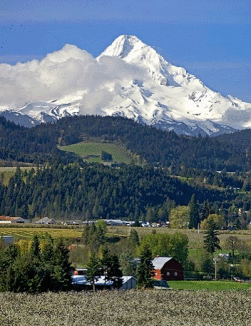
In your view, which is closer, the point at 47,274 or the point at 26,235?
the point at 47,274

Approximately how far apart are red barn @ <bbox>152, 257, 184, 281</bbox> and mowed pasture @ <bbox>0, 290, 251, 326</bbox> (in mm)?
23482

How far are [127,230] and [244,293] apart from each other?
71906 mm

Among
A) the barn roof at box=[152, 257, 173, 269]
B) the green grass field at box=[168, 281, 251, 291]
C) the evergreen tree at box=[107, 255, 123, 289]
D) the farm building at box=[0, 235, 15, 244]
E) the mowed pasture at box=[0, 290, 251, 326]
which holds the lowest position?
the mowed pasture at box=[0, 290, 251, 326]

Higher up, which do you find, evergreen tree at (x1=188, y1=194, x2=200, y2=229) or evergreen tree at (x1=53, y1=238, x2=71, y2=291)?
evergreen tree at (x1=188, y1=194, x2=200, y2=229)

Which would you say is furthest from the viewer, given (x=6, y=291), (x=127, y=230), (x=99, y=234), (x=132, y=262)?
(x=127, y=230)

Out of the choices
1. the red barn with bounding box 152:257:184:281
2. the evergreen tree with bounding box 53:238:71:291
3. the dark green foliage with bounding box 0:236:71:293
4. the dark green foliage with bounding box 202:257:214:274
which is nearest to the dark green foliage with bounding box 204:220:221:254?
the dark green foliage with bounding box 202:257:214:274

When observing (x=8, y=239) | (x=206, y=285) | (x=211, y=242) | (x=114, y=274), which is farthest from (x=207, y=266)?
(x=8, y=239)

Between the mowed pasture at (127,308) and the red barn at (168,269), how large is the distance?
23482mm

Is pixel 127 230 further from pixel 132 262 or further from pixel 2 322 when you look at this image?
pixel 2 322

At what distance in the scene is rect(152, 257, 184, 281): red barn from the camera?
3622 inches

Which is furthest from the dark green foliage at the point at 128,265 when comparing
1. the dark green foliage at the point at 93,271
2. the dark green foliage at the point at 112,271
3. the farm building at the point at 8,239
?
the farm building at the point at 8,239

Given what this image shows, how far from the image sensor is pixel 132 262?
Answer: 290ft

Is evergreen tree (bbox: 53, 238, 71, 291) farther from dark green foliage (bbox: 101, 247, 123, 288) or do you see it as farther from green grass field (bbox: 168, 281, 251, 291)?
green grass field (bbox: 168, 281, 251, 291)

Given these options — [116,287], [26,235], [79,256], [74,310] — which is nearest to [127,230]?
[26,235]
